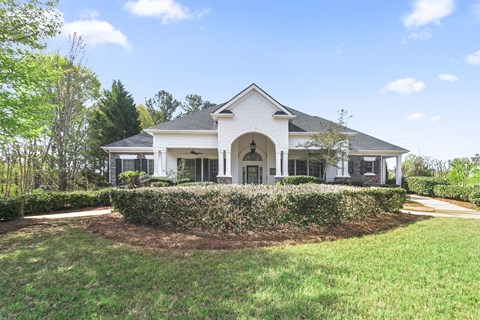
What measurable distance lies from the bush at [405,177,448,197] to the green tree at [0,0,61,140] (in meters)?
21.2

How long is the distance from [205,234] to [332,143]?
12378 mm

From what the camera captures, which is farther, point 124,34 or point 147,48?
point 147,48

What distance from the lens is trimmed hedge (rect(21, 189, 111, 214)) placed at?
1009cm

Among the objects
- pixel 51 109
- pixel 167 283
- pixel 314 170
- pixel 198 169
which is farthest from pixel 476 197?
pixel 51 109

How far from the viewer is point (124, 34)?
1209cm

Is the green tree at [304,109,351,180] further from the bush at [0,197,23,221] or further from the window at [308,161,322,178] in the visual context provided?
the bush at [0,197,23,221]

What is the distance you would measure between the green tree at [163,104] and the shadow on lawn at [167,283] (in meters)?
41.5

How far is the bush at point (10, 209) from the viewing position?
8.43 m

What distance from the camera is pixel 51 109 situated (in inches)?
353

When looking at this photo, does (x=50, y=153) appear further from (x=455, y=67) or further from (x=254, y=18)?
(x=455, y=67)

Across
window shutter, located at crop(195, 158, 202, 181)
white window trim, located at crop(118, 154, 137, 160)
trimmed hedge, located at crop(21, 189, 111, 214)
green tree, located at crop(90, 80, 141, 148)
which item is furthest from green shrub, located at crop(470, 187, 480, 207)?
green tree, located at crop(90, 80, 141, 148)

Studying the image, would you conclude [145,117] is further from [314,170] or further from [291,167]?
[314,170]

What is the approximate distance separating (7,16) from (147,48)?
630cm

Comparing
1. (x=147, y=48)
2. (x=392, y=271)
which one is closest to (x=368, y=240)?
(x=392, y=271)
